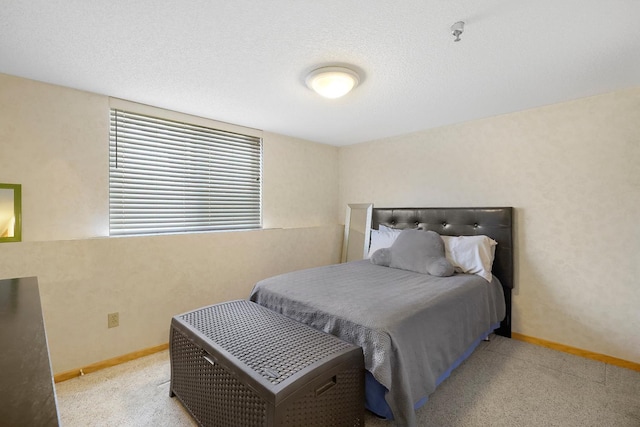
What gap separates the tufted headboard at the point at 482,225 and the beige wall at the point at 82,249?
6.68 ft

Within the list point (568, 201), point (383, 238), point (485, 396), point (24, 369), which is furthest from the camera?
point (383, 238)

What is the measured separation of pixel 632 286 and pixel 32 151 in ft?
14.9

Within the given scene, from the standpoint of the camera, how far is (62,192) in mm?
2178

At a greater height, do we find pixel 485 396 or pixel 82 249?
pixel 82 249

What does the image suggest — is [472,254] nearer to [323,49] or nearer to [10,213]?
[323,49]

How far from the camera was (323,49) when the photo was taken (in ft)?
5.58

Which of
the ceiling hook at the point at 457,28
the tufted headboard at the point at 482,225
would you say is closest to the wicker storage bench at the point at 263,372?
the ceiling hook at the point at 457,28

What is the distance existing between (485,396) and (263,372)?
1.54 m

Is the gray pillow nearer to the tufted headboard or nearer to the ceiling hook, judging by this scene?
the tufted headboard

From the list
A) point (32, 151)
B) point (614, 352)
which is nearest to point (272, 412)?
point (32, 151)

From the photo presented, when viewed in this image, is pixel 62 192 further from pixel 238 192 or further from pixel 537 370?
pixel 537 370

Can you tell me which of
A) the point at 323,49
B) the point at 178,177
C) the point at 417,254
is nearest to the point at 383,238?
the point at 417,254

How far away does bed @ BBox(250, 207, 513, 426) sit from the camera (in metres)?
1.50

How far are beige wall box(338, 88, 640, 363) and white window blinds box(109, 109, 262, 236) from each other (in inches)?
89.2
